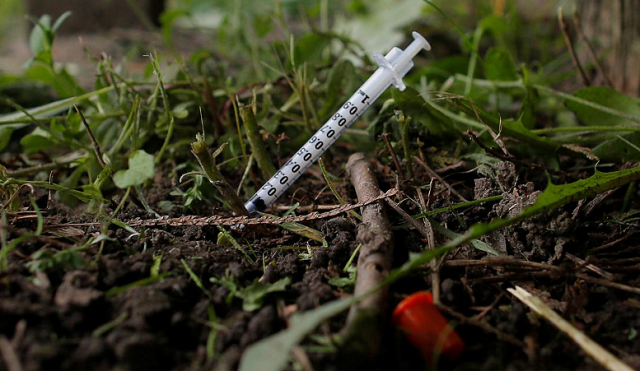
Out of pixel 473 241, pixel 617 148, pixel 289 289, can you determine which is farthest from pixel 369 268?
pixel 617 148

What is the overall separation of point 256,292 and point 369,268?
0.59ft

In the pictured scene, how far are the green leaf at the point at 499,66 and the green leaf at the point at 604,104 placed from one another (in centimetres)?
22

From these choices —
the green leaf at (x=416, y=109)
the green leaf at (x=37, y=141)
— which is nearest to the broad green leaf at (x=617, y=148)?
the green leaf at (x=416, y=109)

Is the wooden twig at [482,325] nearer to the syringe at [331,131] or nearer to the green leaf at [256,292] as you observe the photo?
the green leaf at [256,292]

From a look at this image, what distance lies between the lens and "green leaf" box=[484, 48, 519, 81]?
143 cm

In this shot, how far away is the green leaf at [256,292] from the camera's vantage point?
752 millimetres

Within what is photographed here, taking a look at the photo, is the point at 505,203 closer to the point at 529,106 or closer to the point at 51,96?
the point at 529,106

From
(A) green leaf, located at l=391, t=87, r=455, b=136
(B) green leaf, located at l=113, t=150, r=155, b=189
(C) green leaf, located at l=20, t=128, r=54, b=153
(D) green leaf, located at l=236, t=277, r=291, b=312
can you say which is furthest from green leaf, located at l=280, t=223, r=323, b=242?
(C) green leaf, located at l=20, t=128, r=54, b=153

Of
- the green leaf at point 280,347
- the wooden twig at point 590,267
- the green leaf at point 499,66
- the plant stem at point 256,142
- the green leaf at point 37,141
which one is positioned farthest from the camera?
the green leaf at point 499,66

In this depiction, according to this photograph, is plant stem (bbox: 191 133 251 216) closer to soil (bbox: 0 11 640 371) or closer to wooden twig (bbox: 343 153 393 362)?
soil (bbox: 0 11 640 371)

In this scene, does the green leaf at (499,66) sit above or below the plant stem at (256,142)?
below

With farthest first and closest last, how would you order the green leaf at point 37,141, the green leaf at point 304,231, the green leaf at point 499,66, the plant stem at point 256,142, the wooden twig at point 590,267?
the green leaf at point 499,66 → the green leaf at point 37,141 → the plant stem at point 256,142 → the green leaf at point 304,231 → the wooden twig at point 590,267

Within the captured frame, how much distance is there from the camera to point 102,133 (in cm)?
130

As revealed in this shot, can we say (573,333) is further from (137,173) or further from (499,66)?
(499,66)
